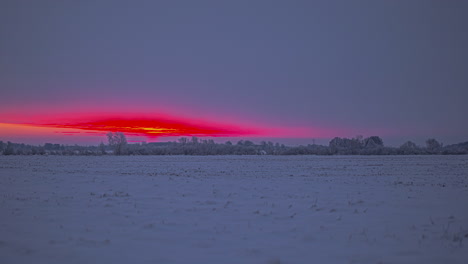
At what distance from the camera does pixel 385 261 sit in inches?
289

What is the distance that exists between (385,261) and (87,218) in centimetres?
919

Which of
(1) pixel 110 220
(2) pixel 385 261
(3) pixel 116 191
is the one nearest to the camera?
(2) pixel 385 261

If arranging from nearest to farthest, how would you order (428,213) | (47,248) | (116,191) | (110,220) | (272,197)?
(47,248) → (110,220) → (428,213) → (272,197) → (116,191)

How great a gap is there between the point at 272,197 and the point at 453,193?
8962 millimetres

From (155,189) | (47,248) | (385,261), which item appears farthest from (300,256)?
(155,189)

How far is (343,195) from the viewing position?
54.5 ft

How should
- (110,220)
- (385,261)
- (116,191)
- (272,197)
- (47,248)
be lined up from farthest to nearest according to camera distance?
(116,191), (272,197), (110,220), (47,248), (385,261)

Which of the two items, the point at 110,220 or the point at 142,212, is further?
the point at 142,212

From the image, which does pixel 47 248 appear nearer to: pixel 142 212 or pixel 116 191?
pixel 142 212

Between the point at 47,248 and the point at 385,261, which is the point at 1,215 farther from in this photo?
the point at 385,261

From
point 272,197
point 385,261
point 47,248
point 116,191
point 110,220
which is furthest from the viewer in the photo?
point 116,191

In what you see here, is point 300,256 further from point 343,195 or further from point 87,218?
point 343,195

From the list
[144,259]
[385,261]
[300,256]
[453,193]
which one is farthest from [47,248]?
[453,193]

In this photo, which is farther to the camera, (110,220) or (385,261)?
A: (110,220)
